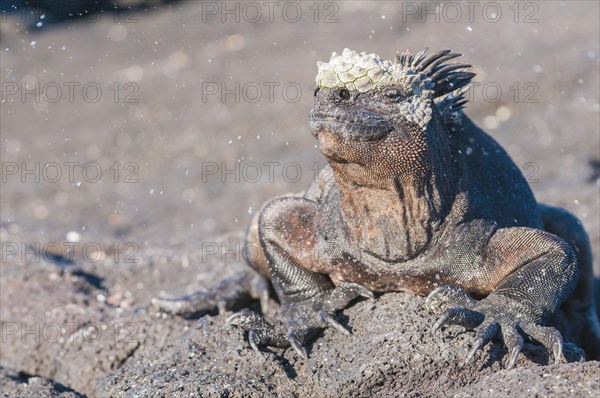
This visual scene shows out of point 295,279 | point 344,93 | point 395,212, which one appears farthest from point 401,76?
point 295,279

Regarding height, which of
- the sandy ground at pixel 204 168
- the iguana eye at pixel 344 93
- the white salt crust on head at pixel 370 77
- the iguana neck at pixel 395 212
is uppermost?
the white salt crust on head at pixel 370 77

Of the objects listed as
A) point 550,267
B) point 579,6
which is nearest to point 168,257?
point 550,267

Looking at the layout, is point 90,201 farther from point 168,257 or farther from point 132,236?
point 168,257

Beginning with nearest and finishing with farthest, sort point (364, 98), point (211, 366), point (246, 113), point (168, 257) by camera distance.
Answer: point (364, 98) < point (211, 366) < point (168, 257) < point (246, 113)

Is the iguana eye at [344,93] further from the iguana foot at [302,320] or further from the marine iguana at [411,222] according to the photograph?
the iguana foot at [302,320]

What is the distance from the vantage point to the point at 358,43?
12.9 metres

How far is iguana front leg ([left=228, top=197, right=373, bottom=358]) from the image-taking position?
4.53 metres

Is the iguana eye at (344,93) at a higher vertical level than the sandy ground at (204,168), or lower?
higher

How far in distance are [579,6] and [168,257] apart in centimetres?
804

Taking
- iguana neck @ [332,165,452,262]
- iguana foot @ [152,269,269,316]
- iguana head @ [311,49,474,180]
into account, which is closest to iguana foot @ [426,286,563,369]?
iguana neck @ [332,165,452,262]

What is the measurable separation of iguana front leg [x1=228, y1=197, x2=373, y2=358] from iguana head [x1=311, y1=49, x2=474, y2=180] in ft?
2.43

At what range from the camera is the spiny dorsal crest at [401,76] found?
4.02 metres

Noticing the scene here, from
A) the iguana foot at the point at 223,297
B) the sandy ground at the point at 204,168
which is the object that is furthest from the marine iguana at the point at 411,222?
the iguana foot at the point at 223,297

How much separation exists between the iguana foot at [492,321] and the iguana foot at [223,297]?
136cm
